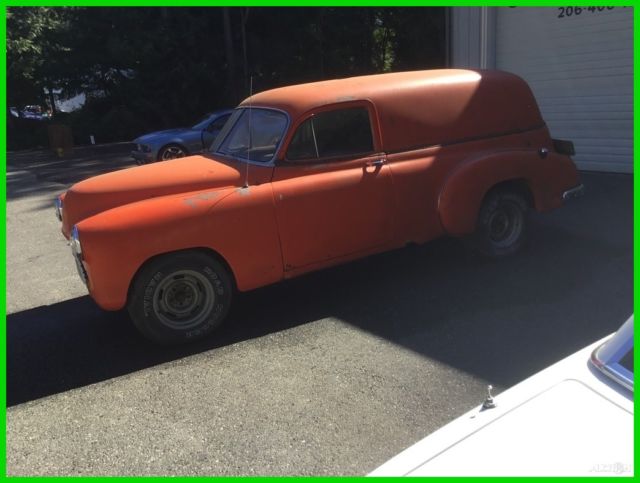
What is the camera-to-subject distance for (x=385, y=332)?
179 inches

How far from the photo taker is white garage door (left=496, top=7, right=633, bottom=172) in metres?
9.45

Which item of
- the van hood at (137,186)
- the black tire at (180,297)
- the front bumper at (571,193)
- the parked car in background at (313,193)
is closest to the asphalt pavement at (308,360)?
the black tire at (180,297)

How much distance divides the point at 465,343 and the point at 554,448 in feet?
8.33

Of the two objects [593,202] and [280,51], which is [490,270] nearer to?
[593,202]

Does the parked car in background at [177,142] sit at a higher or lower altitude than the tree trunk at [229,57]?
lower

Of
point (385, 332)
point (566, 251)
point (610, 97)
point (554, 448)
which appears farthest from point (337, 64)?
point (554, 448)

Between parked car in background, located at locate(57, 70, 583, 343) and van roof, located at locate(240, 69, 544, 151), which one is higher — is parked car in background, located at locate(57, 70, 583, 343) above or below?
below

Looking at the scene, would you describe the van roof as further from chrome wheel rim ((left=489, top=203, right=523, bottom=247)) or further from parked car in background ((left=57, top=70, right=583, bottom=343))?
chrome wheel rim ((left=489, top=203, right=523, bottom=247))

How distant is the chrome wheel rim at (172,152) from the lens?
1365cm

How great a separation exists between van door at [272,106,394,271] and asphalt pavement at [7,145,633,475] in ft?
1.87

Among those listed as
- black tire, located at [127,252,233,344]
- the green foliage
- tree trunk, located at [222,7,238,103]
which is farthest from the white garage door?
tree trunk, located at [222,7,238,103]

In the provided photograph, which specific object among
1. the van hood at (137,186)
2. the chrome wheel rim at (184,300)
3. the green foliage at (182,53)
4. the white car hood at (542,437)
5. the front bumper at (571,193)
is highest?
the green foliage at (182,53)

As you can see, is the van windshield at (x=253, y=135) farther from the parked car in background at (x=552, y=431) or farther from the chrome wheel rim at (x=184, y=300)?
the parked car in background at (x=552, y=431)

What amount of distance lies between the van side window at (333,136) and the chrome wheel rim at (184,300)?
1.27 meters
